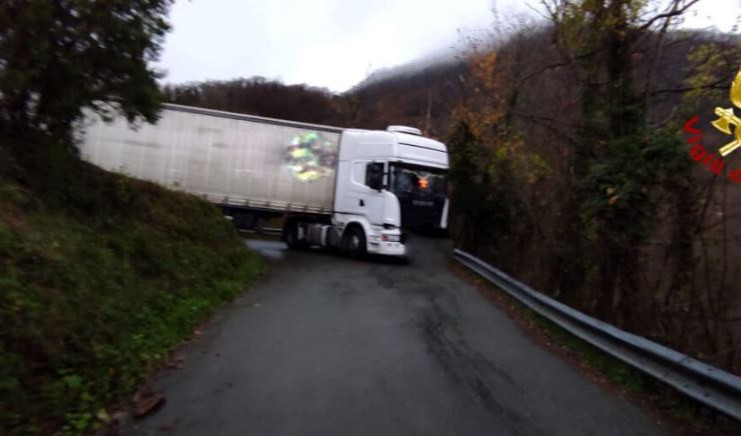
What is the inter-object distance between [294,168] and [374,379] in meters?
14.6

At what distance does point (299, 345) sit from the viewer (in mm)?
7992

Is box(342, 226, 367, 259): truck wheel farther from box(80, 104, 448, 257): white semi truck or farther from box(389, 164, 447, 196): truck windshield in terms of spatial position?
box(389, 164, 447, 196): truck windshield

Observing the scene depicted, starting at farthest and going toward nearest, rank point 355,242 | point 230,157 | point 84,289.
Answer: point 230,157, point 355,242, point 84,289

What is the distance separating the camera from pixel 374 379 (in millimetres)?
6586

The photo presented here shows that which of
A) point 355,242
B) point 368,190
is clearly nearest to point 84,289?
point 368,190

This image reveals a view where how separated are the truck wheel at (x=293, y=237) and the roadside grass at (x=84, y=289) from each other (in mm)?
9069

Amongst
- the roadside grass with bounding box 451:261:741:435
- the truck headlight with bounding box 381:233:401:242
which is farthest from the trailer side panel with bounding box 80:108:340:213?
the roadside grass with bounding box 451:261:741:435

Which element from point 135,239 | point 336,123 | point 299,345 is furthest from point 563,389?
point 336,123

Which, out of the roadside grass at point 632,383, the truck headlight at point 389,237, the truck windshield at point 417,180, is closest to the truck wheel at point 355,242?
the truck headlight at point 389,237

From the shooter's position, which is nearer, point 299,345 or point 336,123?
point 299,345

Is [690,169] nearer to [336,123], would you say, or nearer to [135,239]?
[135,239]

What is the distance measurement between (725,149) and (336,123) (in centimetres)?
5170

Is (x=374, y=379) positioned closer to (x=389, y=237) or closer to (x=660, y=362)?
(x=660, y=362)

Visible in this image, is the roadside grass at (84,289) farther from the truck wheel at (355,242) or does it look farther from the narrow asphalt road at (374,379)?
the truck wheel at (355,242)
